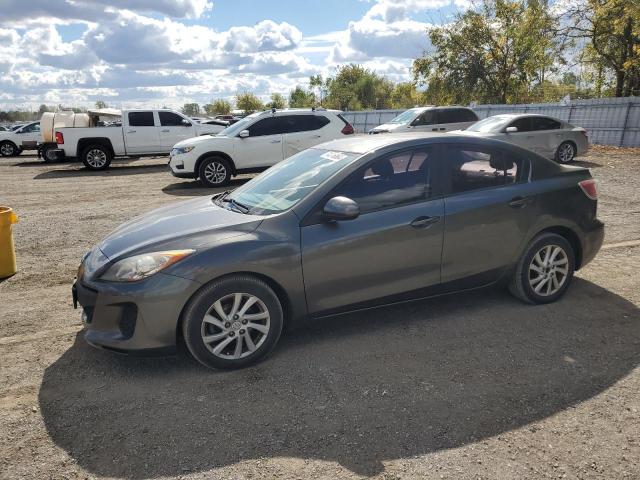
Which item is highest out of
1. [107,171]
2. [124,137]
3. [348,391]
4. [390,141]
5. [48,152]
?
[390,141]

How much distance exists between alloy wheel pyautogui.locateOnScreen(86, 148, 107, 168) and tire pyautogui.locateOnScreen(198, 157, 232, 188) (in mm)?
6492

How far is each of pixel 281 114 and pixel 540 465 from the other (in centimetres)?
1133

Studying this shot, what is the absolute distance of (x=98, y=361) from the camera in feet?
12.7

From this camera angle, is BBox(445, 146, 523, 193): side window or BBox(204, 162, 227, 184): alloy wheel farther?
BBox(204, 162, 227, 184): alloy wheel

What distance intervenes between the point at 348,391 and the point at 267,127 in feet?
33.8

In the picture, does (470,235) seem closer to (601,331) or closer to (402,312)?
(402,312)

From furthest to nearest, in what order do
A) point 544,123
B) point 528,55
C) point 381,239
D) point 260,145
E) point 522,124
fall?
point 528,55
point 544,123
point 522,124
point 260,145
point 381,239

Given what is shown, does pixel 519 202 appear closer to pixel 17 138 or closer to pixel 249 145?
pixel 249 145

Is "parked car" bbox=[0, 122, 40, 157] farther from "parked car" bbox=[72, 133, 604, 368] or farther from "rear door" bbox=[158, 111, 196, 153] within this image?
"parked car" bbox=[72, 133, 604, 368]

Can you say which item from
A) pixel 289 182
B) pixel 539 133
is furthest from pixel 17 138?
pixel 289 182

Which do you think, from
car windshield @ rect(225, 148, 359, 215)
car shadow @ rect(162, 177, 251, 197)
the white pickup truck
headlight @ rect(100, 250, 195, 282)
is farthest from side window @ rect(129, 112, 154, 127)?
headlight @ rect(100, 250, 195, 282)

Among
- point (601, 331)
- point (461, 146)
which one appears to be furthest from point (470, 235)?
point (601, 331)

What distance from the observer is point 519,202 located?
14.6 ft

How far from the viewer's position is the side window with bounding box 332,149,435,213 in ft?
13.1
